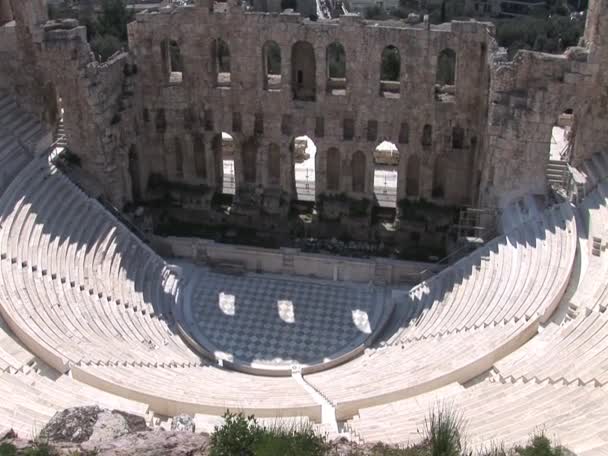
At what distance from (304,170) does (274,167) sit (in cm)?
519

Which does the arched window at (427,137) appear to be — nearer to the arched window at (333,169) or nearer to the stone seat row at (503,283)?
the arched window at (333,169)

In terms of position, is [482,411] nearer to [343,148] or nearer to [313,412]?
[313,412]

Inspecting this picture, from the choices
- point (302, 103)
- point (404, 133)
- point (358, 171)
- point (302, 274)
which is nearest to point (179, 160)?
point (302, 103)

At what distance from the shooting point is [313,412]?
17.7 m

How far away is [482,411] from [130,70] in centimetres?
2125

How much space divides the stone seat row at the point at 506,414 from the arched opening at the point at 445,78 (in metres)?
14.4

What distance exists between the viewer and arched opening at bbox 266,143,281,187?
31172mm

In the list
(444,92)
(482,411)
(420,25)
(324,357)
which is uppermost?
(420,25)

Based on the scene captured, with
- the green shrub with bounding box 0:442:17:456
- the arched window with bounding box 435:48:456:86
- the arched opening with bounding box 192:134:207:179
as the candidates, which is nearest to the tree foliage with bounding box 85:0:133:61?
the arched window with bounding box 435:48:456:86

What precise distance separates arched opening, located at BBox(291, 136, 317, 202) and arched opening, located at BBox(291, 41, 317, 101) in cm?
215

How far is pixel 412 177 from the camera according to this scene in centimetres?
3038

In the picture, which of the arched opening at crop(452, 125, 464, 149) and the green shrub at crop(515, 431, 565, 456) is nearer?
the green shrub at crop(515, 431, 565, 456)

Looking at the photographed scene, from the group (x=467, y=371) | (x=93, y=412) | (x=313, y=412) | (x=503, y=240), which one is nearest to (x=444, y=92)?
(x=503, y=240)

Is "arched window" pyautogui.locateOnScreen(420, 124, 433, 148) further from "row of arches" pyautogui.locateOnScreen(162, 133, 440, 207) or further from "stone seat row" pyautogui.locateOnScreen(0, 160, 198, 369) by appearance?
"stone seat row" pyautogui.locateOnScreen(0, 160, 198, 369)
